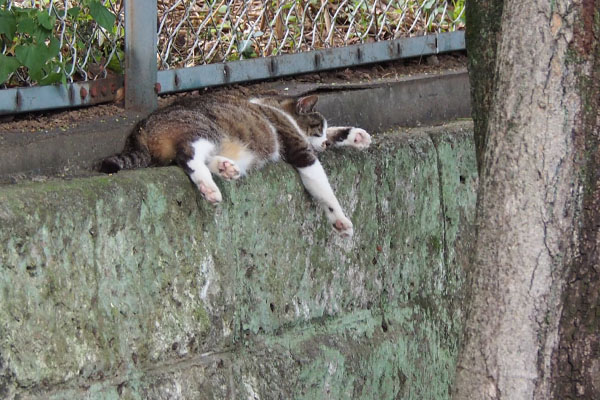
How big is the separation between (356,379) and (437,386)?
0.60 meters

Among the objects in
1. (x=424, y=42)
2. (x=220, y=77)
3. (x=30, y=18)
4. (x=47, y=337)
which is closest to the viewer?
(x=47, y=337)

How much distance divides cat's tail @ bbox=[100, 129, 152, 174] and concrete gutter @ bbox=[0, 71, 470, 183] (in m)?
0.12

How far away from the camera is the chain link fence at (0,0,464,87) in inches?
155

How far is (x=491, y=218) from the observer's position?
2580 mm

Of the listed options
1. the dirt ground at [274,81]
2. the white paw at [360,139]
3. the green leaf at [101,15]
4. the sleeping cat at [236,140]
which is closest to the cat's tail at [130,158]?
the sleeping cat at [236,140]

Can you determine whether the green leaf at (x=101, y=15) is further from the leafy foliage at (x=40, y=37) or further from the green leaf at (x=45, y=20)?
the green leaf at (x=45, y=20)

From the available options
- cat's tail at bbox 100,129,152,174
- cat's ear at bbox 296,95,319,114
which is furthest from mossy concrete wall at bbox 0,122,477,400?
cat's ear at bbox 296,95,319,114

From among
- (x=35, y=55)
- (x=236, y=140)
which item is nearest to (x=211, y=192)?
(x=236, y=140)

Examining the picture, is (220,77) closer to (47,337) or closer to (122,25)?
(122,25)

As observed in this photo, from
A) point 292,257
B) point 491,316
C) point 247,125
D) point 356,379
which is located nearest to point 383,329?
point 356,379

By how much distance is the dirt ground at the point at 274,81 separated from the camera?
13.3 feet

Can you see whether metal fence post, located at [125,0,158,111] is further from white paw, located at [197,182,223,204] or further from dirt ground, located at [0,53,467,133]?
white paw, located at [197,182,223,204]

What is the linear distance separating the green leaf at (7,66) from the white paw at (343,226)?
141 cm

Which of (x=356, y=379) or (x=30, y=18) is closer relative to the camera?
(x=30, y=18)
